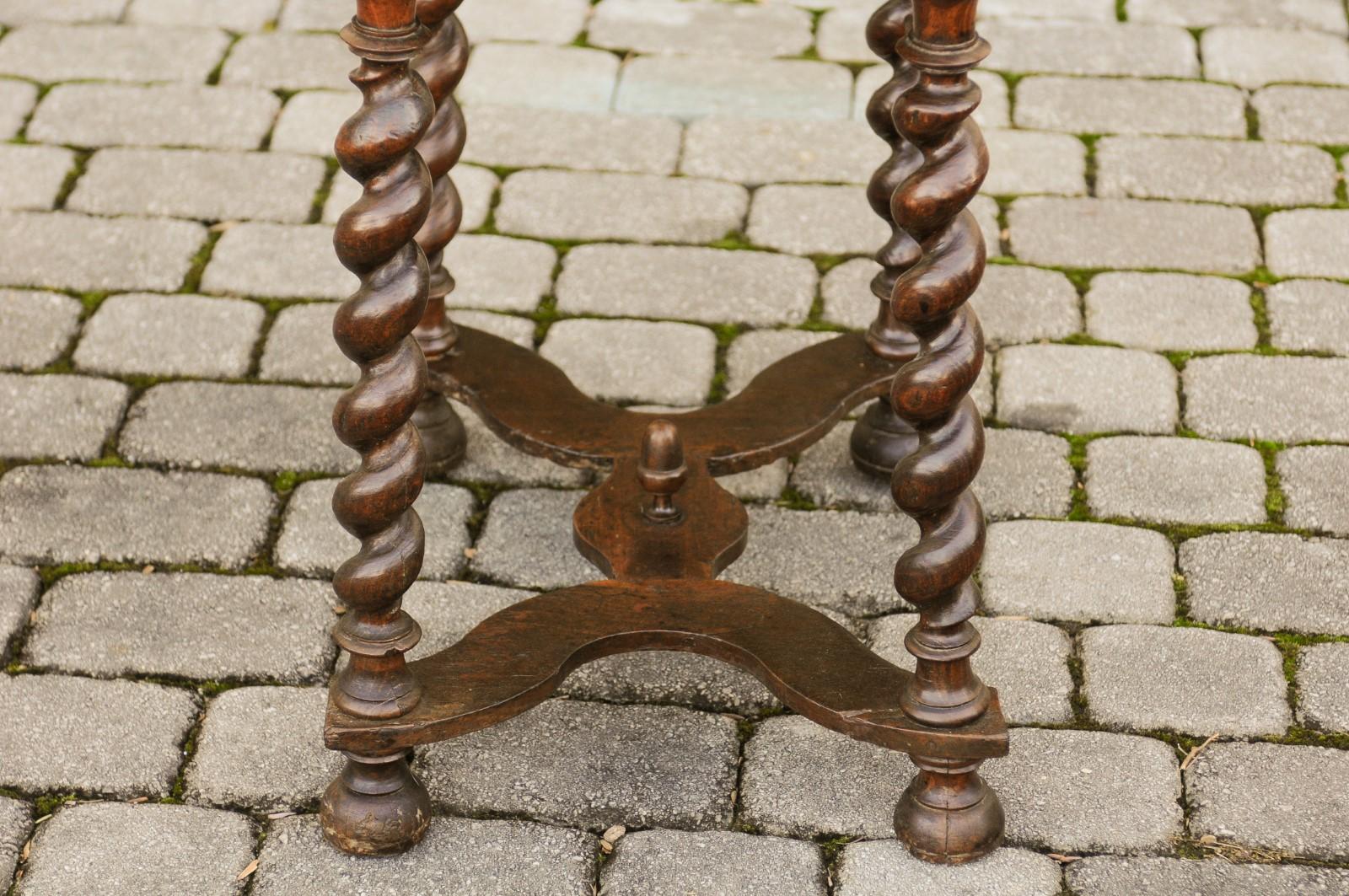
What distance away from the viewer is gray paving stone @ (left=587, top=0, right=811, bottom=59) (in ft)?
15.2

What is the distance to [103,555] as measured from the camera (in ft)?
9.78

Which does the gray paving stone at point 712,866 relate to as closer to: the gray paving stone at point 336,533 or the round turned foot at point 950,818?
the round turned foot at point 950,818

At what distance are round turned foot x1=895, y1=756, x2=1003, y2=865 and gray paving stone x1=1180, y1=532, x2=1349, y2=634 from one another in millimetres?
665

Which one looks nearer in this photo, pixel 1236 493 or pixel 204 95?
pixel 1236 493

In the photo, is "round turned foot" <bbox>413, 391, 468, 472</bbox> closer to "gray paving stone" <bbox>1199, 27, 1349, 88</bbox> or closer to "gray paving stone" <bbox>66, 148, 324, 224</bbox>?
"gray paving stone" <bbox>66, 148, 324, 224</bbox>

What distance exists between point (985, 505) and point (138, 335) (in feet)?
5.66

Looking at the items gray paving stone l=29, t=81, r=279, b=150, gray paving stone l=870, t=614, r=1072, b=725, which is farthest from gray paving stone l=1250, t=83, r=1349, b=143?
gray paving stone l=29, t=81, r=279, b=150

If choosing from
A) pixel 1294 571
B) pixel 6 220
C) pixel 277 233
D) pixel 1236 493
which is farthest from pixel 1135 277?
pixel 6 220

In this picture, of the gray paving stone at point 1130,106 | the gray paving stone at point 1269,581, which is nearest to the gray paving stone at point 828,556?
the gray paving stone at point 1269,581

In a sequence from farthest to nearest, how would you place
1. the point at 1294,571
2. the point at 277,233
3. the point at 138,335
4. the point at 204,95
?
the point at 204,95
the point at 277,233
the point at 138,335
the point at 1294,571

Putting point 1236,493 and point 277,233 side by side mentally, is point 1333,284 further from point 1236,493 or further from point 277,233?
point 277,233

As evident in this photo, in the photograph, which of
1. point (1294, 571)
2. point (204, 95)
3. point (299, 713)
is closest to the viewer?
point (299, 713)

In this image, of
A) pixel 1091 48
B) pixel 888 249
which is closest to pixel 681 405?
pixel 888 249

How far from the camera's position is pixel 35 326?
3.55 m
